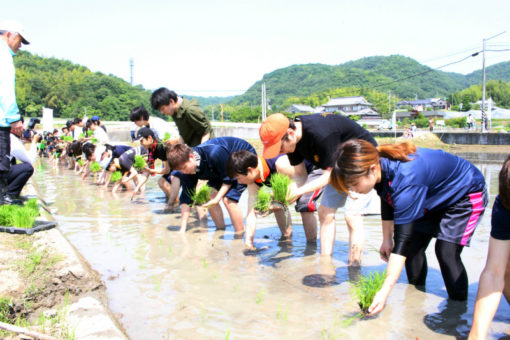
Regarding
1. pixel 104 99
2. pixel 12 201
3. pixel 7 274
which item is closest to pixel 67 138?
pixel 12 201

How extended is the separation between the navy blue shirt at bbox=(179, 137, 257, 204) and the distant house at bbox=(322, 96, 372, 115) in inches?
3405

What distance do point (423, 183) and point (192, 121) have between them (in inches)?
158

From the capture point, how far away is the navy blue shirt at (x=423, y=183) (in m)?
2.57

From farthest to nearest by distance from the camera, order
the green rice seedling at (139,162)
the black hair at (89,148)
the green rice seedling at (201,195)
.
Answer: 1. the black hair at (89,148)
2. the green rice seedling at (139,162)
3. the green rice seedling at (201,195)

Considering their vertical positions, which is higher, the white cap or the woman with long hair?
the white cap

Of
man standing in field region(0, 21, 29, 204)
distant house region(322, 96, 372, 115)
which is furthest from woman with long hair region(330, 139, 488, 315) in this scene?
distant house region(322, 96, 372, 115)

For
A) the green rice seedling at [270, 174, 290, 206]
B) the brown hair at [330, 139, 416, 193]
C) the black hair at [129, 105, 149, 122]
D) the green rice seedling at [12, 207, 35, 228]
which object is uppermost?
the black hair at [129, 105, 149, 122]

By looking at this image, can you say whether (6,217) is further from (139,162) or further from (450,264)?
(450,264)

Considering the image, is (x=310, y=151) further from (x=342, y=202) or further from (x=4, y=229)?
(x=4, y=229)

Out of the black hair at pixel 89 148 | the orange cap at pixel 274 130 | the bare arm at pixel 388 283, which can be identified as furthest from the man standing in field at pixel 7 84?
the black hair at pixel 89 148

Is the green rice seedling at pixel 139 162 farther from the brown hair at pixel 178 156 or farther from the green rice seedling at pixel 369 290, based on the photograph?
the green rice seedling at pixel 369 290

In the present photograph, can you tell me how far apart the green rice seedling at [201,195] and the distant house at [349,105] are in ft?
283

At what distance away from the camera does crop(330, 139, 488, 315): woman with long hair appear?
2496mm

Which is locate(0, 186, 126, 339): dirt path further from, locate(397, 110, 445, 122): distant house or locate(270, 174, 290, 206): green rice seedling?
locate(397, 110, 445, 122): distant house
